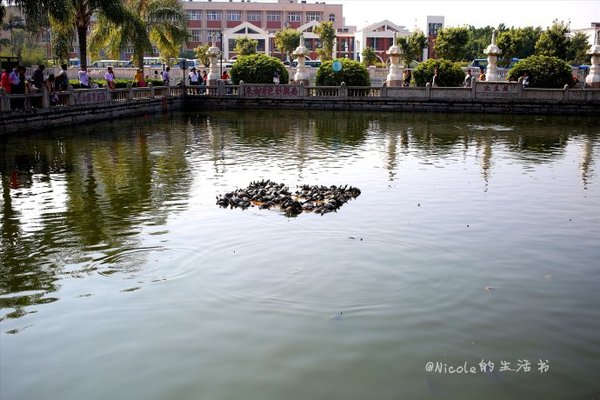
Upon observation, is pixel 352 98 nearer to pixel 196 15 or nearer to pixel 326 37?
pixel 326 37

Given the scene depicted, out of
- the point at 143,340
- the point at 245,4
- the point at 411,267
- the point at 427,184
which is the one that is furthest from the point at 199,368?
the point at 245,4

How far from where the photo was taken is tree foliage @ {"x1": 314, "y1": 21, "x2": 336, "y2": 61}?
8056cm

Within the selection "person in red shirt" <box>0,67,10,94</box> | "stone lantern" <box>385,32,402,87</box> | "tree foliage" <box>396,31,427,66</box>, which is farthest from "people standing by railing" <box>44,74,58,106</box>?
"tree foliage" <box>396,31,427,66</box>

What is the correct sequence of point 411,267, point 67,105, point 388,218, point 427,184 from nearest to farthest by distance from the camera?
point 411,267 < point 388,218 < point 427,184 < point 67,105

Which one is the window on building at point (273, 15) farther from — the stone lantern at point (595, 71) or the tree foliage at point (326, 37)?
the stone lantern at point (595, 71)

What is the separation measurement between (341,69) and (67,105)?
17429 mm

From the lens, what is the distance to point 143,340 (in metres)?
6.80

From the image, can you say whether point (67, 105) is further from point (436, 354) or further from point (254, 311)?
point (436, 354)

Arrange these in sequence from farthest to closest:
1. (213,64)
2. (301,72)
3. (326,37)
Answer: (326,37) < (213,64) < (301,72)

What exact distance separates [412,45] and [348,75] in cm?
3660

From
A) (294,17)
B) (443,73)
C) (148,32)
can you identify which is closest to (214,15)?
(294,17)

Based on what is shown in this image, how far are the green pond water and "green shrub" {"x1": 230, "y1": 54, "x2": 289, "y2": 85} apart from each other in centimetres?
2312

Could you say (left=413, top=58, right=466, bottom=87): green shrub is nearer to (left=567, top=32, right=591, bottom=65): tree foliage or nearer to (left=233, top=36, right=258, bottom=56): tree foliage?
(left=567, top=32, right=591, bottom=65): tree foliage

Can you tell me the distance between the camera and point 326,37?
3191 inches
